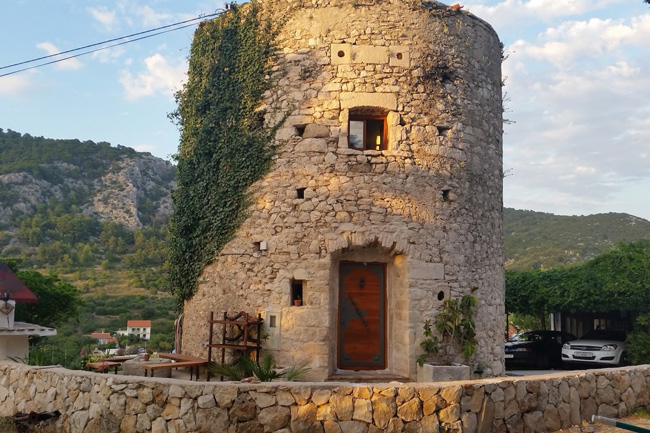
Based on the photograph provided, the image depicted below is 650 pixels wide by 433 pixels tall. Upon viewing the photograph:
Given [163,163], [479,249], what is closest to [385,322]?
[479,249]

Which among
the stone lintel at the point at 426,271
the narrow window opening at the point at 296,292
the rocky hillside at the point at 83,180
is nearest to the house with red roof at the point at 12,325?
the narrow window opening at the point at 296,292

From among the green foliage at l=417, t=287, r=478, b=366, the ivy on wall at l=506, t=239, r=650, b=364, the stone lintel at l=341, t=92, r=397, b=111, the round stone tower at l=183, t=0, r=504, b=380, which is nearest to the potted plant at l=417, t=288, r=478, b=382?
the green foliage at l=417, t=287, r=478, b=366

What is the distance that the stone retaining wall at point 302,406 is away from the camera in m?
6.14

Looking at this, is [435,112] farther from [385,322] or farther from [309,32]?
[385,322]

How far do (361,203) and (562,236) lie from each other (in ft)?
135

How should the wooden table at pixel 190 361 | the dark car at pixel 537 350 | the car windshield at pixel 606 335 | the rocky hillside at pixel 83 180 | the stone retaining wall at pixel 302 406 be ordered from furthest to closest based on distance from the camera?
the rocky hillside at pixel 83 180 < the car windshield at pixel 606 335 < the dark car at pixel 537 350 < the wooden table at pixel 190 361 < the stone retaining wall at pixel 302 406

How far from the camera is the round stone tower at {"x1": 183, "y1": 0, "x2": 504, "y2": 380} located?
9.48 metres

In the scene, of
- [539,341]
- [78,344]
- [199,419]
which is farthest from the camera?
[78,344]

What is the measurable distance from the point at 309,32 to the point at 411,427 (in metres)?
6.87

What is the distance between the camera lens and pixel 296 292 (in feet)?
31.8

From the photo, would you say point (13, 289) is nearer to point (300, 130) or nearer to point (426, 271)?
point (300, 130)

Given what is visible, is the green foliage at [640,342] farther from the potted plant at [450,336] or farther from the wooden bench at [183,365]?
the wooden bench at [183,365]

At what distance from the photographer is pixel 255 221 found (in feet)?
32.4

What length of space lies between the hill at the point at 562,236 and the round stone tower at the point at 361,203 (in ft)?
96.9
